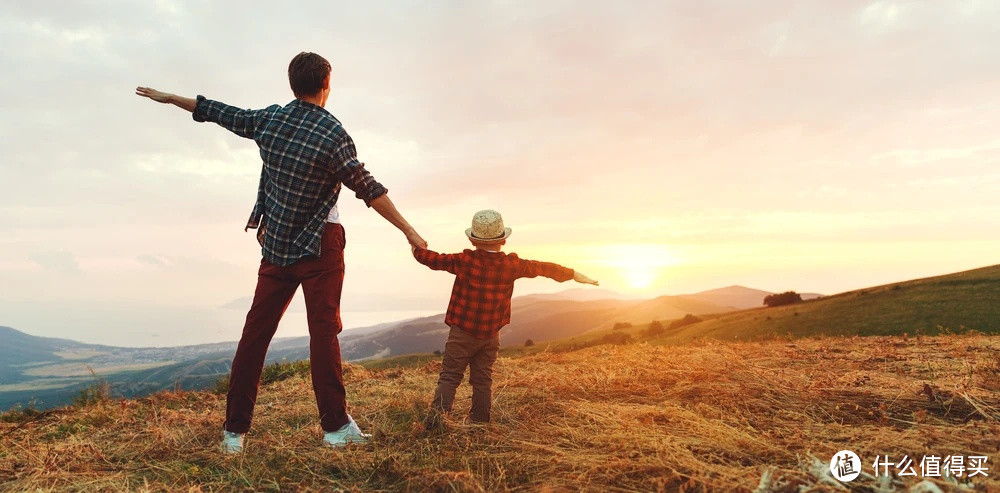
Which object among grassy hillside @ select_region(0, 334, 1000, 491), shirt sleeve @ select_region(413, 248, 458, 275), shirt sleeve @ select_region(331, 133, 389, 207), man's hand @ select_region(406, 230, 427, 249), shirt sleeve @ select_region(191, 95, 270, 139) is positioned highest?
shirt sleeve @ select_region(191, 95, 270, 139)

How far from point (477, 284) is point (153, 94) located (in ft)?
10.3

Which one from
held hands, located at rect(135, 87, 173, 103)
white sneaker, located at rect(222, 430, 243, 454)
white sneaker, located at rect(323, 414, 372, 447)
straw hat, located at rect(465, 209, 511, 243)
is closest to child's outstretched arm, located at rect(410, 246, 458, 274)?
straw hat, located at rect(465, 209, 511, 243)

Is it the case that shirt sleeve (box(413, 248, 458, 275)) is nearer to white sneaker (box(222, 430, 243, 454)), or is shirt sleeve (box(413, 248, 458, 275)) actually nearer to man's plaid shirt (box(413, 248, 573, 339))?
man's plaid shirt (box(413, 248, 573, 339))

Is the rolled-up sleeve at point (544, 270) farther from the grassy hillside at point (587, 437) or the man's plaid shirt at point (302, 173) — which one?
the man's plaid shirt at point (302, 173)

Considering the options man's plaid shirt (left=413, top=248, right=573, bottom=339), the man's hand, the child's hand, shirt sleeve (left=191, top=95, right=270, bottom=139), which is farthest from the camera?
the child's hand

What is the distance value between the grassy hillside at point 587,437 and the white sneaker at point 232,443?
0.36 ft

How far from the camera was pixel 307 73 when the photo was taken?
4.29 m

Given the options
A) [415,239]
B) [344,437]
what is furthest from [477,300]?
[344,437]

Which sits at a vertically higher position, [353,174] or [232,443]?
[353,174]

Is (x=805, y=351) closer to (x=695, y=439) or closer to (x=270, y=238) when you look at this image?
(x=695, y=439)

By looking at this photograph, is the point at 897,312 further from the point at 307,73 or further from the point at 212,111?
the point at 212,111

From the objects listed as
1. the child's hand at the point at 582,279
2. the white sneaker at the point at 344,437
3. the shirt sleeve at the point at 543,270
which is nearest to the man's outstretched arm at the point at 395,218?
the shirt sleeve at the point at 543,270

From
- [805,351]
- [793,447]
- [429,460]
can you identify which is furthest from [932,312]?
[429,460]

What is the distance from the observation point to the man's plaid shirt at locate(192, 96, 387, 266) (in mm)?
4266
